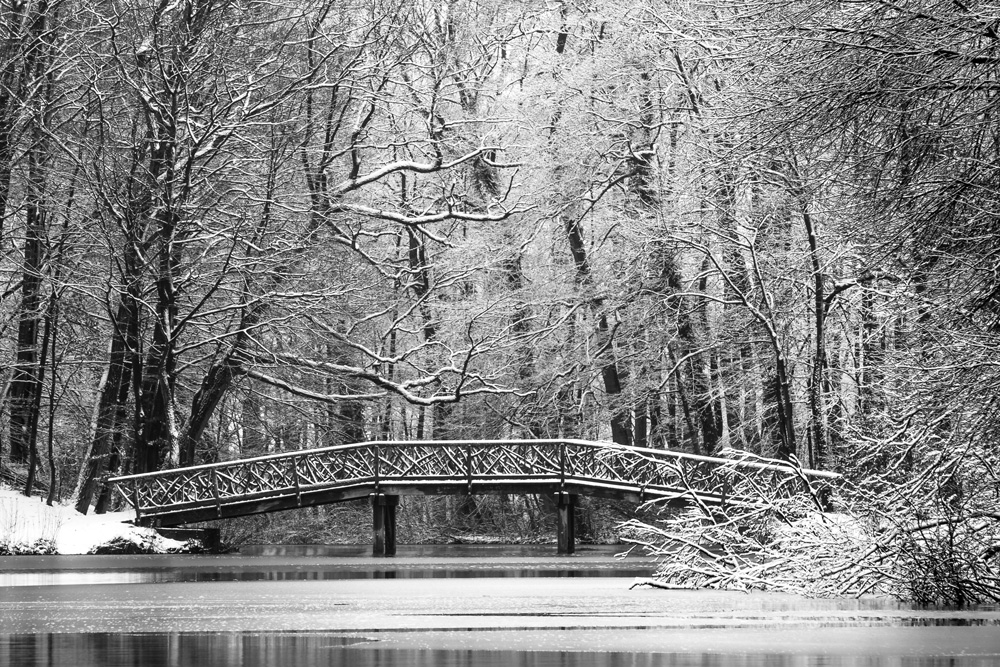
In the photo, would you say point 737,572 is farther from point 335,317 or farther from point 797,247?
point 335,317

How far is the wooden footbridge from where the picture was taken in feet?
104

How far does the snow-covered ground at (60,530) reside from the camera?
28953mm

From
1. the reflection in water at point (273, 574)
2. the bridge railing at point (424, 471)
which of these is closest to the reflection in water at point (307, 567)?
the reflection in water at point (273, 574)

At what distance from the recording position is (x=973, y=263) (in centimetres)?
1445

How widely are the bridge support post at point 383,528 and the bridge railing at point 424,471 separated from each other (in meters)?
0.38

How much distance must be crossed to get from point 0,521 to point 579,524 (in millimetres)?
14934

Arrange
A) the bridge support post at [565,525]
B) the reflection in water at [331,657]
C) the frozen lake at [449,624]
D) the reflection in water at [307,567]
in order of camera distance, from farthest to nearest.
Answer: the bridge support post at [565,525]
the reflection in water at [307,567]
the frozen lake at [449,624]
the reflection in water at [331,657]

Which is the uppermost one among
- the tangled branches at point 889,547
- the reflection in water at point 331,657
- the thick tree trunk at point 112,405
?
the thick tree trunk at point 112,405

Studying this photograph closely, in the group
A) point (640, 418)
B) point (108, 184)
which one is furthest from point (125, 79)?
point (640, 418)

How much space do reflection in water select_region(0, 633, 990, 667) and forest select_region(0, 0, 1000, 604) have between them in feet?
52.7

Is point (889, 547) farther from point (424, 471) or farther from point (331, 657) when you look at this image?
point (424, 471)

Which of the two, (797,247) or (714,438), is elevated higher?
(797,247)

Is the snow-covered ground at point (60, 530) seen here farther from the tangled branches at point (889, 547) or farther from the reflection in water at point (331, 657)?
the reflection in water at point (331, 657)

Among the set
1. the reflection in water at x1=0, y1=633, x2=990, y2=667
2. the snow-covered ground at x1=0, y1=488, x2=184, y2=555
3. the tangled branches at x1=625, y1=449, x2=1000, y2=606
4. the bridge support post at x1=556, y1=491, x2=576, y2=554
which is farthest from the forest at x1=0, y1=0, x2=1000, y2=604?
the reflection in water at x1=0, y1=633, x2=990, y2=667
